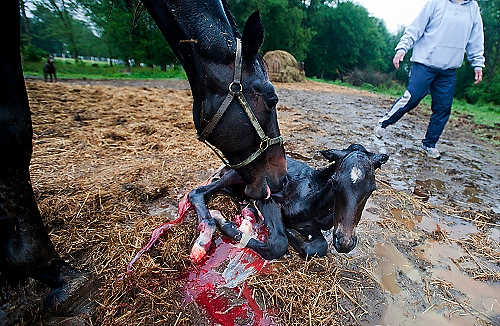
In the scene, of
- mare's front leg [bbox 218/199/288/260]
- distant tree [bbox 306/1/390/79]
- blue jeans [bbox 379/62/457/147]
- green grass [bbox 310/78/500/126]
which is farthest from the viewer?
distant tree [bbox 306/1/390/79]

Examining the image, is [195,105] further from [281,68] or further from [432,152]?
[281,68]

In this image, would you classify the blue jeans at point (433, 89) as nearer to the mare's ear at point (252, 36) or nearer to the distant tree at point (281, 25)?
the mare's ear at point (252, 36)

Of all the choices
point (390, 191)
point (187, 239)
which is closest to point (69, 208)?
point (187, 239)

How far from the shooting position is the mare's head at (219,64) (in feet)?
5.33

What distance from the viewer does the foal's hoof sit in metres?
1.67

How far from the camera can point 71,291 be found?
1770 mm

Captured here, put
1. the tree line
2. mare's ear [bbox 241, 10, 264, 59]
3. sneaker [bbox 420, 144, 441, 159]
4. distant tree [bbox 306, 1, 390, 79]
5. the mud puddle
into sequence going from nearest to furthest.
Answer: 1. mare's ear [bbox 241, 10, 264, 59]
2. the mud puddle
3. sneaker [bbox 420, 144, 441, 159]
4. the tree line
5. distant tree [bbox 306, 1, 390, 79]

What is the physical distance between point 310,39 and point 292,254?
134 feet

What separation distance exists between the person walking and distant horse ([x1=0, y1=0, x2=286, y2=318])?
402cm

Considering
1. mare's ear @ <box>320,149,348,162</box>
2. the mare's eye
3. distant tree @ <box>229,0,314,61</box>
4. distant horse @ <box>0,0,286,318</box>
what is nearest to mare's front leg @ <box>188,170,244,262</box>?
distant horse @ <box>0,0,286,318</box>

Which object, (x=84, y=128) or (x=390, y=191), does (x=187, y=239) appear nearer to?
(x=390, y=191)

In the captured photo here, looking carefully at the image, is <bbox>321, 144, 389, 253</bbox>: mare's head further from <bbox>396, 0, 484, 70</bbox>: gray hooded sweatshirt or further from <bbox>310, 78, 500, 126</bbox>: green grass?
<bbox>310, 78, 500, 126</bbox>: green grass

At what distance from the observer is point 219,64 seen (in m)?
1.67

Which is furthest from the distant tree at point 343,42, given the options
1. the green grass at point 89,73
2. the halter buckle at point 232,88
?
the halter buckle at point 232,88
